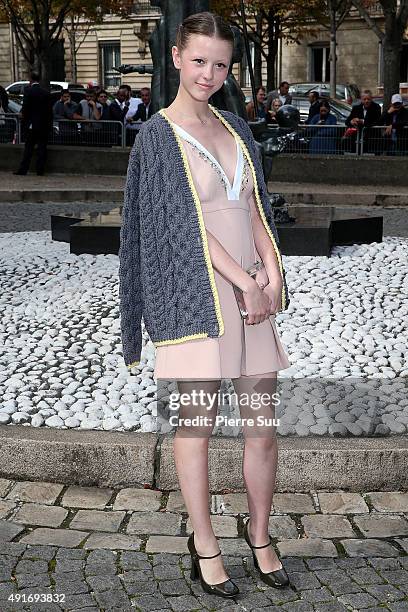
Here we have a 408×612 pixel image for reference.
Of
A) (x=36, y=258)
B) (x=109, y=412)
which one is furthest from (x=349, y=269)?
(x=109, y=412)

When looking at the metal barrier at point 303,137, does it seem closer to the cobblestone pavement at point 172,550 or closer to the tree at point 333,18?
the cobblestone pavement at point 172,550

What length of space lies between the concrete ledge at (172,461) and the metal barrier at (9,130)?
55.4 feet

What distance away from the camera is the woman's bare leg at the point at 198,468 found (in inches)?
133

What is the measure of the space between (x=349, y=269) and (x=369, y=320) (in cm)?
175

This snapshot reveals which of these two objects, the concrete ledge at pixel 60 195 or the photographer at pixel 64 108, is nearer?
the concrete ledge at pixel 60 195

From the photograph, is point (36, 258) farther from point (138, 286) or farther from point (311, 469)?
point (138, 286)

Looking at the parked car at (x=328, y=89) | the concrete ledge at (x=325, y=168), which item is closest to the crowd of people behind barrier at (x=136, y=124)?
the concrete ledge at (x=325, y=168)

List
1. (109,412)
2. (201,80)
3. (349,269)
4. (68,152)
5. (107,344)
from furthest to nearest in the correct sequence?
(68,152) < (349,269) < (107,344) < (109,412) < (201,80)

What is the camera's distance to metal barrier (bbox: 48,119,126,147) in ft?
63.5

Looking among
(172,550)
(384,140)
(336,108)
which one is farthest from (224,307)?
(336,108)

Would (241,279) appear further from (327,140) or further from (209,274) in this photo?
(327,140)

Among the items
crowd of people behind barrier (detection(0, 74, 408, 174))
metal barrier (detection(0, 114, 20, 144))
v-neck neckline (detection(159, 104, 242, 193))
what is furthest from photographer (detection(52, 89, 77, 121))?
v-neck neckline (detection(159, 104, 242, 193))

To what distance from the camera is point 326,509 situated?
424 cm

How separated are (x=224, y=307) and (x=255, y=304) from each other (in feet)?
0.39
